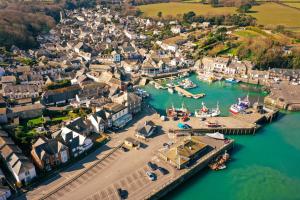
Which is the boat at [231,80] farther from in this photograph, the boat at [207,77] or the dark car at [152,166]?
the dark car at [152,166]

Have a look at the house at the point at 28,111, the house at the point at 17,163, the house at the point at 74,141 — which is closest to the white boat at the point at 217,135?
the house at the point at 74,141

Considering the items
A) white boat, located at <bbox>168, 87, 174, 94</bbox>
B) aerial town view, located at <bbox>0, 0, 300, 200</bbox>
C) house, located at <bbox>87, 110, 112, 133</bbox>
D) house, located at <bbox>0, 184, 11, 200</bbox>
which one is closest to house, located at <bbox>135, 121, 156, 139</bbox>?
aerial town view, located at <bbox>0, 0, 300, 200</bbox>

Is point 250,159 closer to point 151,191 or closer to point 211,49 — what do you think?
point 151,191

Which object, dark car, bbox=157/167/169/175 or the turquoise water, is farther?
dark car, bbox=157/167/169/175

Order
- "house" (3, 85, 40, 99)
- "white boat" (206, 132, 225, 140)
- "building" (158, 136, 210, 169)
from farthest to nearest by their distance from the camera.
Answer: "house" (3, 85, 40, 99) → "white boat" (206, 132, 225, 140) → "building" (158, 136, 210, 169)

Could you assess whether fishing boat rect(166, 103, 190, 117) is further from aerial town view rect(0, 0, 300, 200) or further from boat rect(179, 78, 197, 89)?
boat rect(179, 78, 197, 89)

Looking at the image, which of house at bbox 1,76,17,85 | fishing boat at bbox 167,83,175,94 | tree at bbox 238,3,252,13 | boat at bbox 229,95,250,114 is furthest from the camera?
tree at bbox 238,3,252,13

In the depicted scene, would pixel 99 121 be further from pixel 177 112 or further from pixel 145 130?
pixel 177 112
